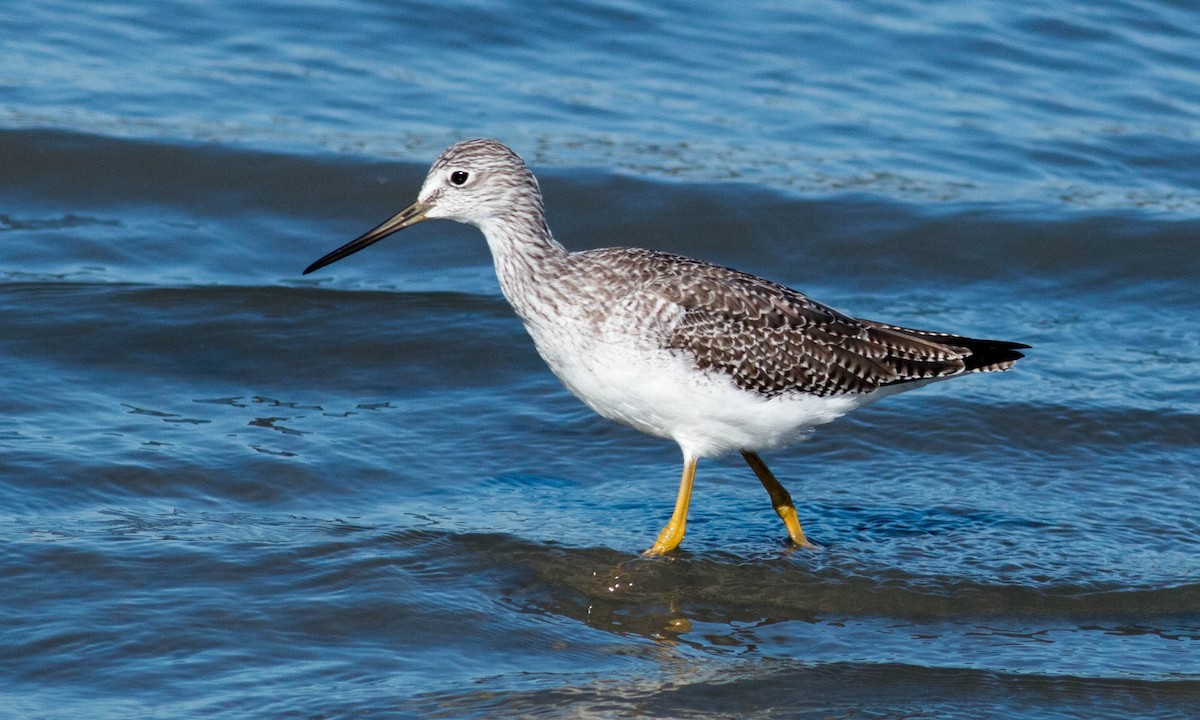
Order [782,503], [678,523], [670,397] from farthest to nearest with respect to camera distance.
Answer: [782,503] < [678,523] < [670,397]

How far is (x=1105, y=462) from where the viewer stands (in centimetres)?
1061

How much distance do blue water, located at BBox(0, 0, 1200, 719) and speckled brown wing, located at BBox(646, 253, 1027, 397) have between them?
1.07 metres

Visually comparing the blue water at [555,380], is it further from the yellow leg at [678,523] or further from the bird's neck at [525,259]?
the bird's neck at [525,259]

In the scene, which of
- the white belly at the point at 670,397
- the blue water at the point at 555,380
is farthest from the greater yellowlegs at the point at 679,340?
the blue water at the point at 555,380

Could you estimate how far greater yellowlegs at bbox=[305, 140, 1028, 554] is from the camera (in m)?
8.65

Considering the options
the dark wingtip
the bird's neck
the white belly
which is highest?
the bird's neck

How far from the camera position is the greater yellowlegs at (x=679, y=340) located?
28.4 ft

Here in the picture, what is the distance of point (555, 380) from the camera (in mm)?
11938

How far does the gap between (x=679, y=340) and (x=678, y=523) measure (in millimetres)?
1151

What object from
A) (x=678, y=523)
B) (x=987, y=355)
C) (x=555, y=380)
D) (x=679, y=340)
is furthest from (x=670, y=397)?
(x=555, y=380)

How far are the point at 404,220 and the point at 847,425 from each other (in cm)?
391

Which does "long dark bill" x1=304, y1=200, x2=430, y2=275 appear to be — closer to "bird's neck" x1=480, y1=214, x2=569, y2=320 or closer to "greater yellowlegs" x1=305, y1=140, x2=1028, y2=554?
"greater yellowlegs" x1=305, y1=140, x2=1028, y2=554

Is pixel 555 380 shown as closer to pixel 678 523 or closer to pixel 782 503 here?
pixel 782 503

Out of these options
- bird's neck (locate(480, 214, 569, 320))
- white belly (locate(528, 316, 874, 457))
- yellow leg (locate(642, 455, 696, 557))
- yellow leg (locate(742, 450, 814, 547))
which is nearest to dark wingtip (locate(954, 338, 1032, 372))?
white belly (locate(528, 316, 874, 457))
